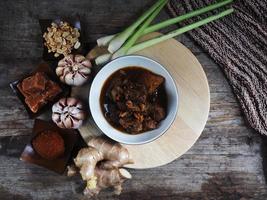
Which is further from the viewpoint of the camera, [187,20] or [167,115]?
[187,20]

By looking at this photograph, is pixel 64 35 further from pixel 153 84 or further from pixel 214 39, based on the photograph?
pixel 214 39

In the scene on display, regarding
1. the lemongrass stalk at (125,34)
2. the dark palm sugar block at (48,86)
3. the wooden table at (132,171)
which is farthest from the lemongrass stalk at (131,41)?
the dark palm sugar block at (48,86)

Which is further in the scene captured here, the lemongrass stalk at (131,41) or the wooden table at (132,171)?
the wooden table at (132,171)

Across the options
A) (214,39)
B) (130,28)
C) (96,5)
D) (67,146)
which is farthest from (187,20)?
(67,146)

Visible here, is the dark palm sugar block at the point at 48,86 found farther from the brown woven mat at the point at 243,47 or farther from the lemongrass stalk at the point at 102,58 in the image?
the brown woven mat at the point at 243,47

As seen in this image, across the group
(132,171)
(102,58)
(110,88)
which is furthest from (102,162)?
(102,58)

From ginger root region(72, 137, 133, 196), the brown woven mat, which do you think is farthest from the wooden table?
ginger root region(72, 137, 133, 196)
